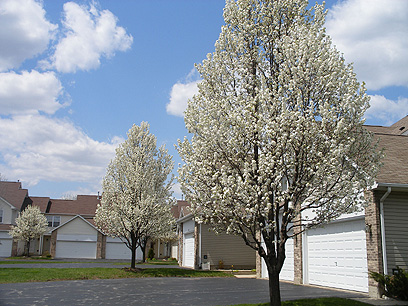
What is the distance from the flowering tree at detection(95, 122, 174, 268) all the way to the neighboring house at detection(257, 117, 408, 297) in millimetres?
11256

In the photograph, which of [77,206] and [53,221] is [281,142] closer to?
[53,221]

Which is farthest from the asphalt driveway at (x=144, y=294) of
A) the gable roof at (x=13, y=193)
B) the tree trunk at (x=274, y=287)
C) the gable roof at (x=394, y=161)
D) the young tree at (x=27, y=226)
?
the gable roof at (x=13, y=193)

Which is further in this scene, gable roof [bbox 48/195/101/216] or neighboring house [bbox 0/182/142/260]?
gable roof [bbox 48/195/101/216]

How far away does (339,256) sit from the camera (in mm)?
14750

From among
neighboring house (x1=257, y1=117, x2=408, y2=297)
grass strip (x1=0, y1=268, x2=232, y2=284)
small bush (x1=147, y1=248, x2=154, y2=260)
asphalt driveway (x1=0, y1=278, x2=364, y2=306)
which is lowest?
small bush (x1=147, y1=248, x2=154, y2=260)

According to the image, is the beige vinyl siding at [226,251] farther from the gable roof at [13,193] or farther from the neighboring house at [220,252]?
the gable roof at [13,193]

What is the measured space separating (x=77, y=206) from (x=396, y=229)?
164 feet

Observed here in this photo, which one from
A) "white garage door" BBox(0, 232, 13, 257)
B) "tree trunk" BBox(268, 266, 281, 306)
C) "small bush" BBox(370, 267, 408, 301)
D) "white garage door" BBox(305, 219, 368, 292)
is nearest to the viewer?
"tree trunk" BBox(268, 266, 281, 306)

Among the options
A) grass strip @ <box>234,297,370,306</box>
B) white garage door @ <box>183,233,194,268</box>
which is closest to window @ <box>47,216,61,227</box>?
Answer: white garage door @ <box>183,233,194,268</box>

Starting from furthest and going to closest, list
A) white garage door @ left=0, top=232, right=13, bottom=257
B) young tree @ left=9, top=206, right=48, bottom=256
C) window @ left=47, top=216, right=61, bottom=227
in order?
window @ left=47, top=216, right=61, bottom=227 → white garage door @ left=0, top=232, right=13, bottom=257 → young tree @ left=9, top=206, right=48, bottom=256

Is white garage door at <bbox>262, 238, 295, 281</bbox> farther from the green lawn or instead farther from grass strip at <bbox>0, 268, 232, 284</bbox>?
the green lawn

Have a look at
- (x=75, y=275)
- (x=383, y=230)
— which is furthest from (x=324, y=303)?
(x=75, y=275)

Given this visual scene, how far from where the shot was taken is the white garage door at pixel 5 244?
153ft

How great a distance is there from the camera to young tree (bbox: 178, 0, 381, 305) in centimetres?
841
